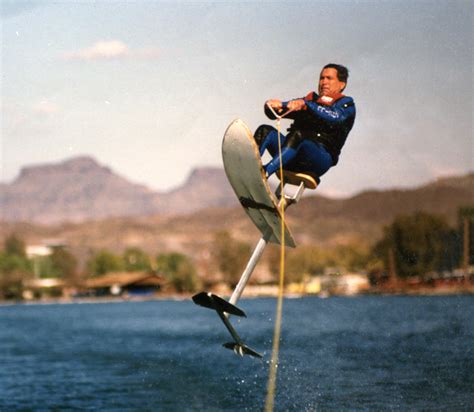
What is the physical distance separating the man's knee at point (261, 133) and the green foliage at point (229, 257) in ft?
477

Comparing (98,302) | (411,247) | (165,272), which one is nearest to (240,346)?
(411,247)

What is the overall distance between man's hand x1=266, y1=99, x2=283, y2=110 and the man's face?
0.57 meters

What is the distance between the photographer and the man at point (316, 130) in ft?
34.6

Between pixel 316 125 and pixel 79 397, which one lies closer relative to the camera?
pixel 316 125

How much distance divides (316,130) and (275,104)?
560 millimetres

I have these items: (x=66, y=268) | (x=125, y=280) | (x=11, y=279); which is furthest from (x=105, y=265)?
(x=11, y=279)

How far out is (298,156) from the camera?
1064 centimetres

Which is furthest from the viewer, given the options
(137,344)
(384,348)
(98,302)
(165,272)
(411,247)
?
(165,272)

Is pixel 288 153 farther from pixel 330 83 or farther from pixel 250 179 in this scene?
pixel 330 83

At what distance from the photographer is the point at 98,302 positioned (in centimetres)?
17488

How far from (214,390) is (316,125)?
45.6 ft

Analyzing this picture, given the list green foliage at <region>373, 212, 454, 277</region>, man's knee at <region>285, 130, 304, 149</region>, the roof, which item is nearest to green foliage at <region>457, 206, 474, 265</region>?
green foliage at <region>373, 212, 454, 277</region>

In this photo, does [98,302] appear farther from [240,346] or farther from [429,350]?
[240,346]

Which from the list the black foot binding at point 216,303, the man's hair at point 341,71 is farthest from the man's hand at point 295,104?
the black foot binding at point 216,303
